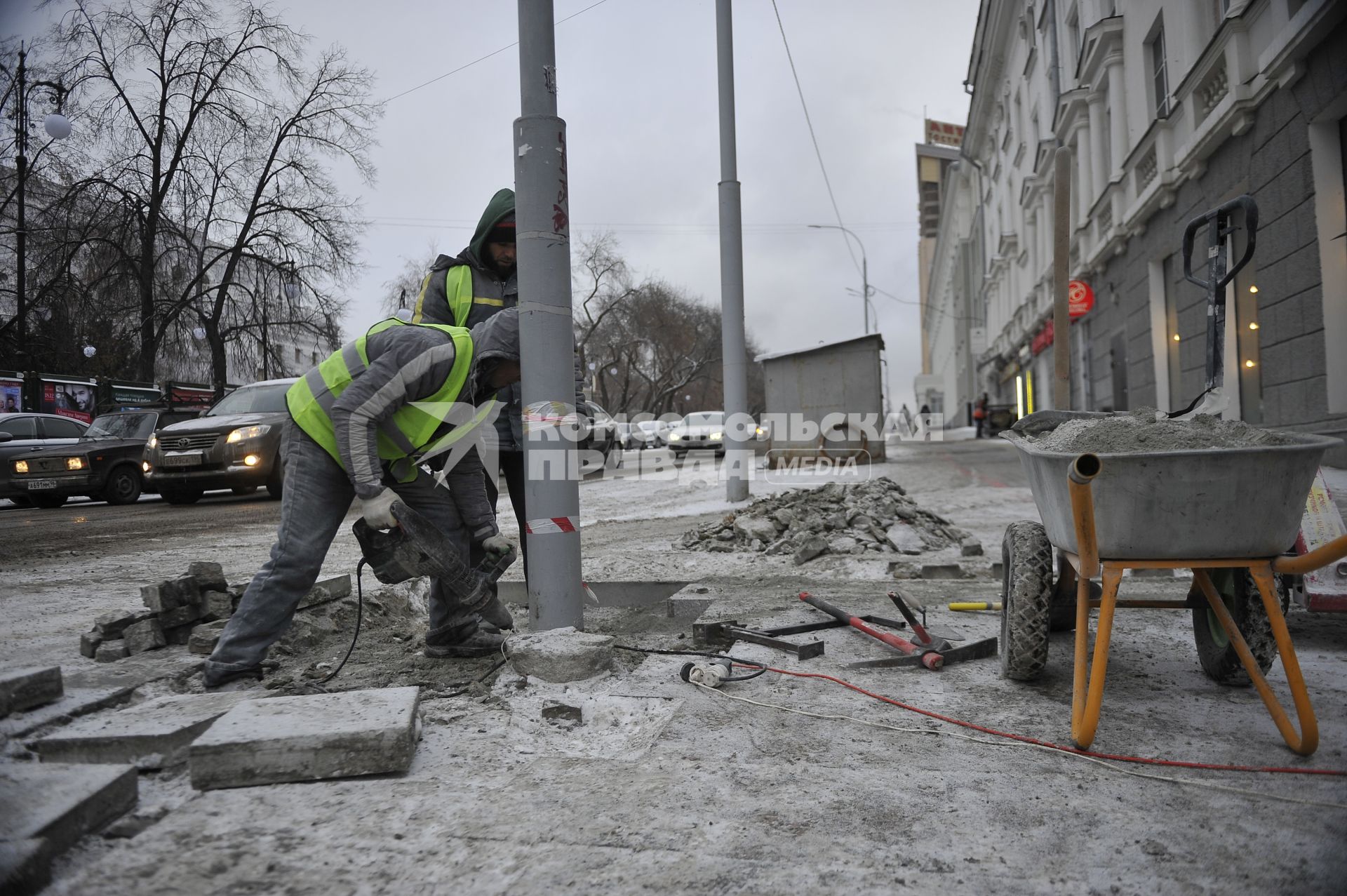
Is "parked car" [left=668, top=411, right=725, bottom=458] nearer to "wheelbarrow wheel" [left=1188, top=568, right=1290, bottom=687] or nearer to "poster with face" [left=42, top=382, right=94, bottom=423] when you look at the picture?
"poster with face" [left=42, top=382, right=94, bottom=423]

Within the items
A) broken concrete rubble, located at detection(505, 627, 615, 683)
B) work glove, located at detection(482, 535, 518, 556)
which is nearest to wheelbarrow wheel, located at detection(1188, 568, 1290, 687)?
broken concrete rubble, located at detection(505, 627, 615, 683)

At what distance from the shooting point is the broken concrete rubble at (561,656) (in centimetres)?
316

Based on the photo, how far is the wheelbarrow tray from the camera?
2.41m

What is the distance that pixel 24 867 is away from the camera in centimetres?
163

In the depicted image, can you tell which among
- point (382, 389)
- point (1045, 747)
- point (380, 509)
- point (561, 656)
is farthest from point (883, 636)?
point (382, 389)

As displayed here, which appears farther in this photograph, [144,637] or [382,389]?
[144,637]

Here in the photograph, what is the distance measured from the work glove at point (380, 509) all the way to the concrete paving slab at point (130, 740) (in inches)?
32.6

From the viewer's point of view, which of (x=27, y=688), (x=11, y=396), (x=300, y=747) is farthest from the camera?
(x=11, y=396)

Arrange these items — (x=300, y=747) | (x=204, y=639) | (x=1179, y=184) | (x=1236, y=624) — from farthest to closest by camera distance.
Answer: (x=1179, y=184) < (x=204, y=639) < (x=1236, y=624) < (x=300, y=747)

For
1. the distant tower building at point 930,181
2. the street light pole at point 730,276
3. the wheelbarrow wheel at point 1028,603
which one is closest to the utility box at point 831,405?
the street light pole at point 730,276

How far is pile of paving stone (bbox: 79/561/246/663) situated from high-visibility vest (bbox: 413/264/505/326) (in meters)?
1.61

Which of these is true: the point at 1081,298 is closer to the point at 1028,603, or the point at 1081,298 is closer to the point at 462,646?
the point at 1028,603

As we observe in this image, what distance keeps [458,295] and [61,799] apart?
266 cm

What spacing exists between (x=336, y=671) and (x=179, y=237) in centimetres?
1933
